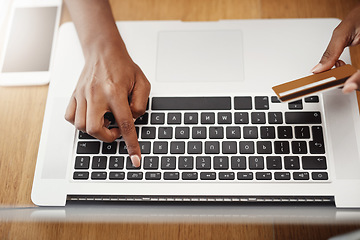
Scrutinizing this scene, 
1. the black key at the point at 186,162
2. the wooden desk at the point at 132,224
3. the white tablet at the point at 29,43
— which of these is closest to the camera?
the wooden desk at the point at 132,224

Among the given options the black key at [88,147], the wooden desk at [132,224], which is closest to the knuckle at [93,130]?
the black key at [88,147]

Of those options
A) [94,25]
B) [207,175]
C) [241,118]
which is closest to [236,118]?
[241,118]

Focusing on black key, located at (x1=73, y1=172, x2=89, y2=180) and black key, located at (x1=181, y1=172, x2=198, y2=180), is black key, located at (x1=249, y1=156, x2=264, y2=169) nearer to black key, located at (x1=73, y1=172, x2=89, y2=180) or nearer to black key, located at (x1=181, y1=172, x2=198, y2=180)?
black key, located at (x1=181, y1=172, x2=198, y2=180)

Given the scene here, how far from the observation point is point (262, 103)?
22.0 inches

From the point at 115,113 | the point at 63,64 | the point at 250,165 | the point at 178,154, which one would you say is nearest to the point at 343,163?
the point at 250,165

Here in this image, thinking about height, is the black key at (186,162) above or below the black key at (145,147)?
below

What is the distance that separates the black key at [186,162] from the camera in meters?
0.52

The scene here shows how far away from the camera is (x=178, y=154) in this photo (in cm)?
53

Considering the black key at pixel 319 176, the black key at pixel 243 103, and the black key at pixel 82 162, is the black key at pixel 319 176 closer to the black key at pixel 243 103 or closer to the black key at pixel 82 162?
the black key at pixel 243 103

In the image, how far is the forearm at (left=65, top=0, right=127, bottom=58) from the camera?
0.60 m

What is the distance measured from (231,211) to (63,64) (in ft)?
1.39

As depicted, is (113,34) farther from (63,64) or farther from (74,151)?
(74,151)

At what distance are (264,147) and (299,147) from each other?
0.06 m

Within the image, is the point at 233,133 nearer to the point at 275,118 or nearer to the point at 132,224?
the point at 275,118
